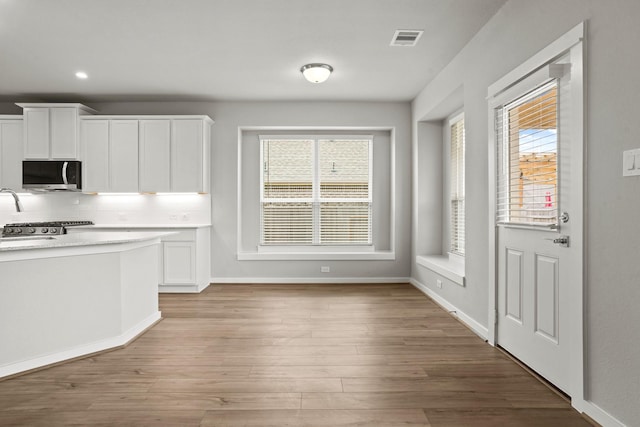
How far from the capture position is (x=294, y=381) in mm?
2578

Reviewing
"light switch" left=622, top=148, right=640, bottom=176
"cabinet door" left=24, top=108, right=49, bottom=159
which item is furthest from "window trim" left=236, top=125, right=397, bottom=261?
"light switch" left=622, top=148, right=640, bottom=176

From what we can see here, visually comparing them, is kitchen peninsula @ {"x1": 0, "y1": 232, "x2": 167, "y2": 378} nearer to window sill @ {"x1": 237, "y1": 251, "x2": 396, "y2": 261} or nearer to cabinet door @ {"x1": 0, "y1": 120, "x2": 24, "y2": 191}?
window sill @ {"x1": 237, "y1": 251, "x2": 396, "y2": 261}

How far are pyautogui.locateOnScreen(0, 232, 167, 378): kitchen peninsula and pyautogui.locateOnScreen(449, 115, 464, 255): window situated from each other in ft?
12.2

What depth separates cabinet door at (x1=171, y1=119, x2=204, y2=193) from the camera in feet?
17.9

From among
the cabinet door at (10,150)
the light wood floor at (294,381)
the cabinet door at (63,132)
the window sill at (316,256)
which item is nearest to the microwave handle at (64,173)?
the cabinet door at (63,132)

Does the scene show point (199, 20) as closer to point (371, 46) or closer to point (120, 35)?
point (120, 35)

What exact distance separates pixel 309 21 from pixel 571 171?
7.76ft

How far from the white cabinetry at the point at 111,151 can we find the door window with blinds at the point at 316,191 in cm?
186

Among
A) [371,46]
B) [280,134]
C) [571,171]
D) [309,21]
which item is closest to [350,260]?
[280,134]

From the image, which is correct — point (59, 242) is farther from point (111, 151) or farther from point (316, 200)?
Answer: point (316, 200)

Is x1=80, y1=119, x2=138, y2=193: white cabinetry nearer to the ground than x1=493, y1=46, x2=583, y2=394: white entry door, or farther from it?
farther from it

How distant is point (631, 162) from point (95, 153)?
19.3 ft

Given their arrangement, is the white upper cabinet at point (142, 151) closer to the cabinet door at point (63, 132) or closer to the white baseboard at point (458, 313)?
the cabinet door at point (63, 132)

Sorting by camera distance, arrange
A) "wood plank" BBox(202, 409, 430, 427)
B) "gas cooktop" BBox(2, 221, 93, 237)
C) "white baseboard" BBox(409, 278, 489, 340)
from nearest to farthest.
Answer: "wood plank" BBox(202, 409, 430, 427) < "white baseboard" BBox(409, 278, 489, 340) < "gas cooktop" BBox(2, 221, 93, 237)
